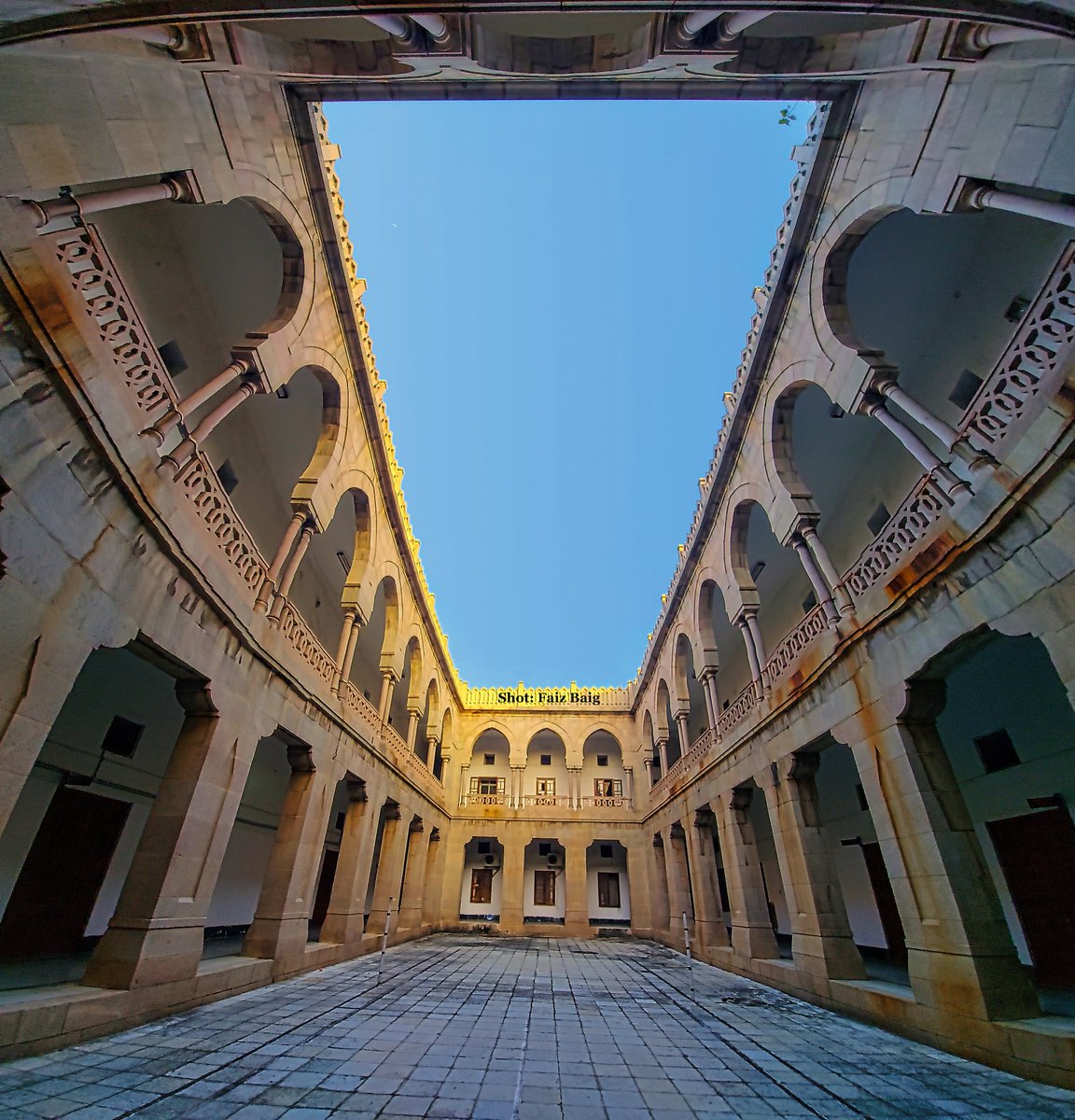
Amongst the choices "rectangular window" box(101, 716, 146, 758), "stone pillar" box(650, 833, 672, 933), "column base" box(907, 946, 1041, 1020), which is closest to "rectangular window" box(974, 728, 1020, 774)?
"column base" box(907, 946, 1041, 1020)

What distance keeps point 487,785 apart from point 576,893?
698 cm

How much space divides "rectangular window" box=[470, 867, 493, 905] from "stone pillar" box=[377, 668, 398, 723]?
46.4 feet

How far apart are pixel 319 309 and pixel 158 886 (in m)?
8.30

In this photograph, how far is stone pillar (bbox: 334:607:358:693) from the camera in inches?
415

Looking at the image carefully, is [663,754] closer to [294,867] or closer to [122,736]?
[294,867]

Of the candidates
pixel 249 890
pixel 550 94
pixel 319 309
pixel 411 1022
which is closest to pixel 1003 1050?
pixel 411 1022

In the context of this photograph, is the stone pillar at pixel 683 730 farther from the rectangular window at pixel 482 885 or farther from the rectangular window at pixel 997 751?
the rectangular window at pixel 482 885

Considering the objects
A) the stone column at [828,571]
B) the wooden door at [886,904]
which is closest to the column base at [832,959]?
the wooden door at [886,904]

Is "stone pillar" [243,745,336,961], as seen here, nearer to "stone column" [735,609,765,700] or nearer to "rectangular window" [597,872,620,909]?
"stone column" [735,609,765,700]

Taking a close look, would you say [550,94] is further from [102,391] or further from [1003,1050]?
[1003,1050]

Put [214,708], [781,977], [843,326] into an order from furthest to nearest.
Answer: [781,977] → [843,326] → [214,708]

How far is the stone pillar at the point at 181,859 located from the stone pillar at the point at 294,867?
205 centimetres

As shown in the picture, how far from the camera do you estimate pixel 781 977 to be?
8648 millimetres

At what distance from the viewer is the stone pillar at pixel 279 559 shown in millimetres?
7777
